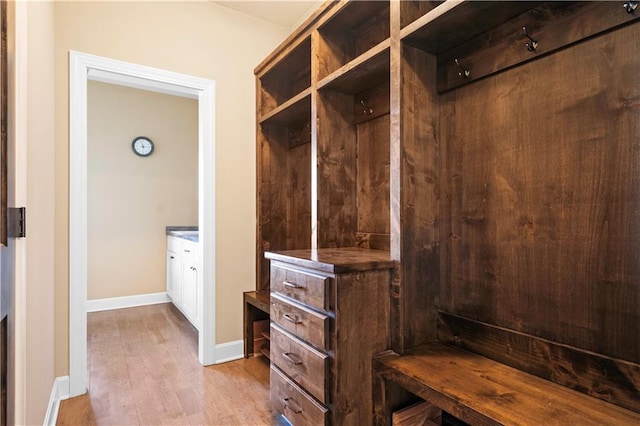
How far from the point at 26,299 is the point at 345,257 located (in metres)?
1.23

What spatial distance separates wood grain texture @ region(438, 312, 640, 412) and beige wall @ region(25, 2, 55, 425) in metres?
1.66

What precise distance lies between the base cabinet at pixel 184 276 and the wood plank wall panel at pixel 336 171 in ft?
4.99

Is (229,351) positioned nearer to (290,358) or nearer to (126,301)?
(290,358)

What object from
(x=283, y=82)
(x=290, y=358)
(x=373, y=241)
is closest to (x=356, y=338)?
(x=290, y=358)

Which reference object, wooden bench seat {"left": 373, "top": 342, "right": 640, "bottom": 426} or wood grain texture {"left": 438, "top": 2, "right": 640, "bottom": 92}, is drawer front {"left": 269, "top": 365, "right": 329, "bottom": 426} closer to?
wooden bench seat {"left": 373, "top": 342, "right": 640, "bottom": 426}

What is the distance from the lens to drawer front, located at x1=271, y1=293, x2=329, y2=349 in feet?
4.68

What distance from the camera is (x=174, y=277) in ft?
13.1

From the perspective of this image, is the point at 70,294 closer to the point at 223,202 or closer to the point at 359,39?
the point at 223,202

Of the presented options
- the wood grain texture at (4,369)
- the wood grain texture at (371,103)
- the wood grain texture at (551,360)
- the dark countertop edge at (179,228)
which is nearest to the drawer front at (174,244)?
the dark countertop edge at (179,228)

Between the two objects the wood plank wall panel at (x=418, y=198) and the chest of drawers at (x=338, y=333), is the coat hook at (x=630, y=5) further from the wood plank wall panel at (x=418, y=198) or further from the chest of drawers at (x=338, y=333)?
the chest of drawers at (x=338, y=333)

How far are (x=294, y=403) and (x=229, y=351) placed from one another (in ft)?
3.91

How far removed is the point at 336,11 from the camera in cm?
182

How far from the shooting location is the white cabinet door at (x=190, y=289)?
10.5ft

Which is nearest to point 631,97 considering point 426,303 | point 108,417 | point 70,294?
point 426,303
